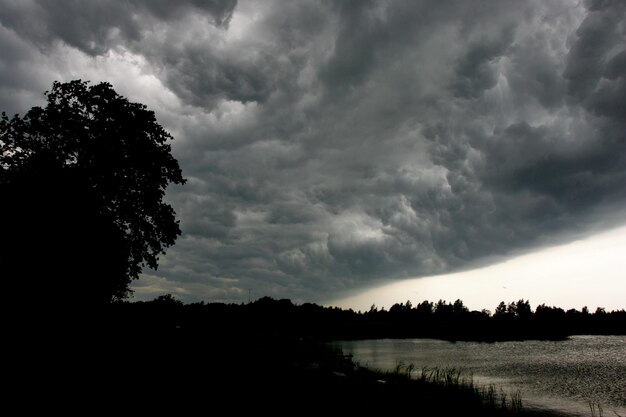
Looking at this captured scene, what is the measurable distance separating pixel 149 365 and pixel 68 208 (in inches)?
605

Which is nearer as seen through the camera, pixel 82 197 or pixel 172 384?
pixel 172 384

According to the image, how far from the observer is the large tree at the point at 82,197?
91.3 ft

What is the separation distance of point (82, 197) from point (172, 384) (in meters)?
18.8

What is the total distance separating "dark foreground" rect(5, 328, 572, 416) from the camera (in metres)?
14.6

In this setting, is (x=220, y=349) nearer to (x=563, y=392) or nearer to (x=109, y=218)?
(x=109, y=218)

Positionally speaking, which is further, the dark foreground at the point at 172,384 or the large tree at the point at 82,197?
the large tree at the point at 82,197

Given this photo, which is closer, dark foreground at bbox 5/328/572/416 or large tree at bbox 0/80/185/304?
dark foreground at bbox 5/328/572/416

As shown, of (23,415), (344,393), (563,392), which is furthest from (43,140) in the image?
(563,392)

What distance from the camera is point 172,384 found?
17703 mm

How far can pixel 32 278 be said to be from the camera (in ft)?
89.7

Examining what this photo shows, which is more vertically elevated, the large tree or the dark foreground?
the large tree

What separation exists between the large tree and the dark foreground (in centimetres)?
725

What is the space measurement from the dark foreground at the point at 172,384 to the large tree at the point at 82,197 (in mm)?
7246

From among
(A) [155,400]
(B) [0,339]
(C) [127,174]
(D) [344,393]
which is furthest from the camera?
(C) [127,174]
